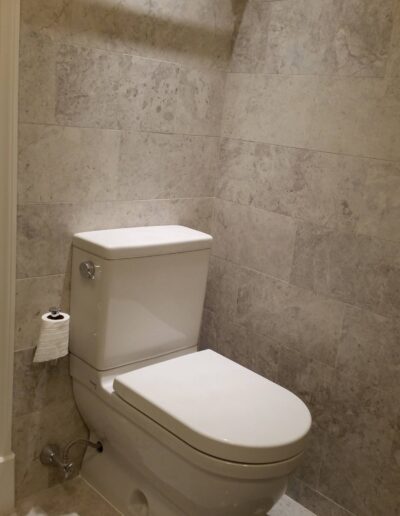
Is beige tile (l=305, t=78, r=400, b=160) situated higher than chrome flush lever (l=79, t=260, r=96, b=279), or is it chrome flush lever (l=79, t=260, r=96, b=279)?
beige tile (l=305, t=78, r=400, b=160)

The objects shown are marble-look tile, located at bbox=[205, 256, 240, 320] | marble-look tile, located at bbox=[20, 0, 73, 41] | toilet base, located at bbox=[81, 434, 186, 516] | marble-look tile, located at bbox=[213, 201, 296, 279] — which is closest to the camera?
marble-look tile, located at bbox=[20, 0, 73, 41]

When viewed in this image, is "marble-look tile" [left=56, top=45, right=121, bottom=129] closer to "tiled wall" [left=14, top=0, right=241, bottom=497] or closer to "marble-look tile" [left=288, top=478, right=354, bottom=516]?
"tiled wall" [left=14, top=0, right=241, bottom=497]

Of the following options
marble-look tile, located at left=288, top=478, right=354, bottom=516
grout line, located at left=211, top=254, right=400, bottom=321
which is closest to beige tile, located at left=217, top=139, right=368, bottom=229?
grout line, located at left=211, top=254, right=400, bottom=321

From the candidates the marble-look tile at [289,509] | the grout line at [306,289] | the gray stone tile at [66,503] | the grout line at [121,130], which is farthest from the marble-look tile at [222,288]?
the gray stone tile at [66,503]

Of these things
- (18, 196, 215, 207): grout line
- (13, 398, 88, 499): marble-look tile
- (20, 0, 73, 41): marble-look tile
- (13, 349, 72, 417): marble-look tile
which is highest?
(20, 0, 73, 41): marble-look tile

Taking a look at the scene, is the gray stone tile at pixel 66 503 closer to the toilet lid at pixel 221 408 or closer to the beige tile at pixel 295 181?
the toilet lid at pixel 221 408

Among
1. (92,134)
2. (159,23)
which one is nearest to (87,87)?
(92,134)

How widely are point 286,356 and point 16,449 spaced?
0.94 m

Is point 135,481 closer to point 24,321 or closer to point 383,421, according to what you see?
point 24,321

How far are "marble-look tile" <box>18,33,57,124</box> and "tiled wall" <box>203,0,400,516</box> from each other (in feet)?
2.36

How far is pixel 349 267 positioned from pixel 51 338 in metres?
0.93

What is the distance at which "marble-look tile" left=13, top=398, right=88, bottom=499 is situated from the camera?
177 centimetres

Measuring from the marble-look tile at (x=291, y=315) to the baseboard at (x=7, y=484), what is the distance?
36.3 inches

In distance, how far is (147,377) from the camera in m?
1.61
